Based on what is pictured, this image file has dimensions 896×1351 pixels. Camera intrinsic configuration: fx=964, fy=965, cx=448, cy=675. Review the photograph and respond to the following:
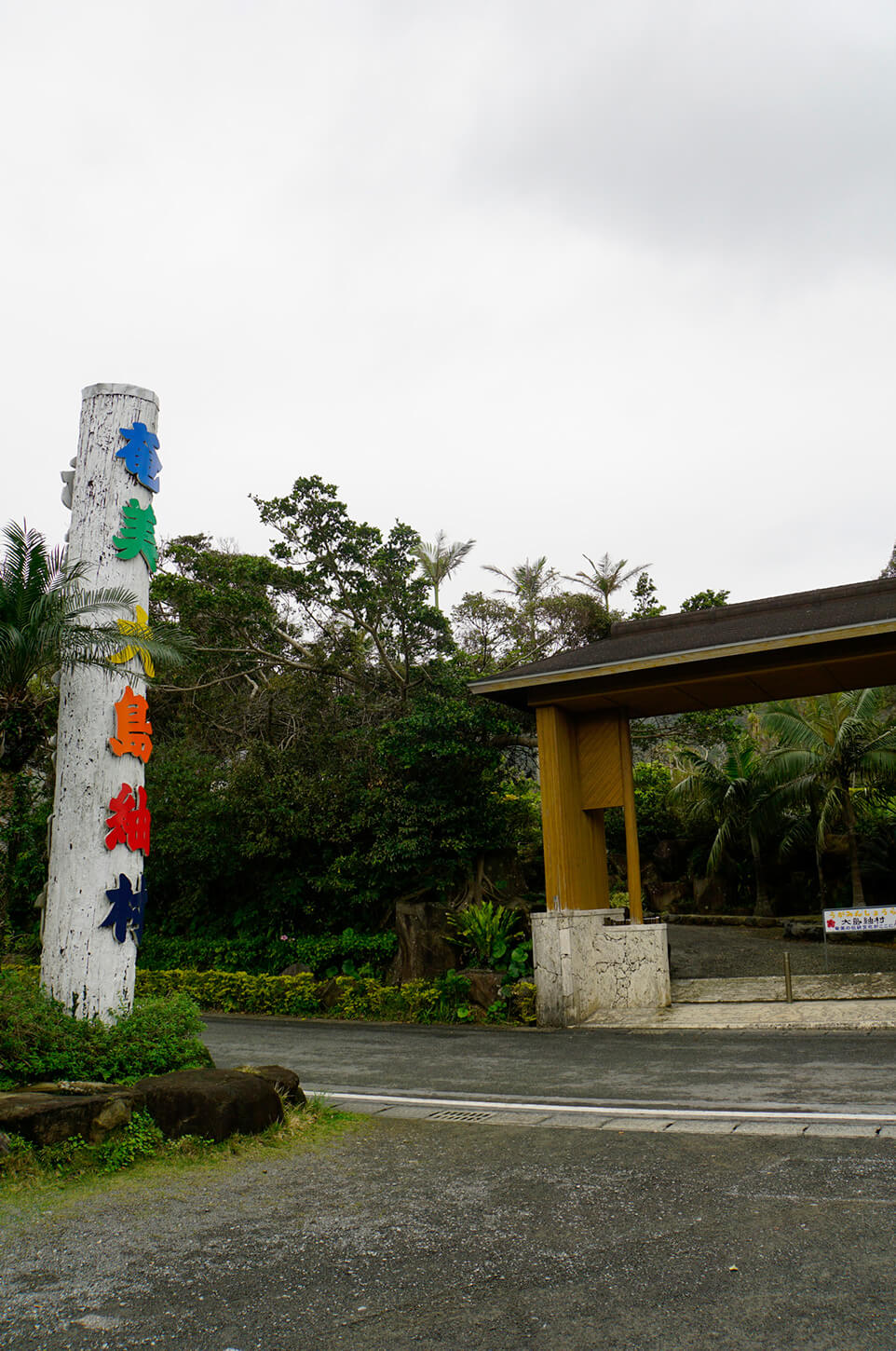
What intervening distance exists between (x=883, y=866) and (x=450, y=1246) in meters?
19.4

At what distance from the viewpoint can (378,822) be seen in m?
15.4

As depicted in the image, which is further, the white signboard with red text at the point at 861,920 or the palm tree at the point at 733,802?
the palm tree at the point at 733,802

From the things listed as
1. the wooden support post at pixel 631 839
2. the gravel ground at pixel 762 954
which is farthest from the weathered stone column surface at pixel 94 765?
the gravel ground at pixel 762 954

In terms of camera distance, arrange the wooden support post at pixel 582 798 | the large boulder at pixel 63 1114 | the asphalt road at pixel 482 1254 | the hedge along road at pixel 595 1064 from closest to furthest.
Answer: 1. the asphalt road at pixel 482 1254
2. the large boulder at pixel 63 1114
3. the hedge along road at pixel 595 1064
4. the wooden support post at pixel 582 798

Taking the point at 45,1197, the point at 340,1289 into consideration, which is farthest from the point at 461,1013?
the point at 340,1289

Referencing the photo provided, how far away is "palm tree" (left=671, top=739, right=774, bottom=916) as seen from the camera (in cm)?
2183

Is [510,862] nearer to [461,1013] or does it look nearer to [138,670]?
[461,1013]

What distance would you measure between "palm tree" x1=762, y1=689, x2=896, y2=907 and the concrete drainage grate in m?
14.1

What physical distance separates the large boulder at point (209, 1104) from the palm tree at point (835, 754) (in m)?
15.6

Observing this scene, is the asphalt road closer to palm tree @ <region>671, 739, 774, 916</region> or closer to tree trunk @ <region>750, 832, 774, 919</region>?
palm tree @ <region>671, 739, 774, 916</region>

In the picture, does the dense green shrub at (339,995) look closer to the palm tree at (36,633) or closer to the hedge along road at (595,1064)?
the hedge along road at (595,1064)

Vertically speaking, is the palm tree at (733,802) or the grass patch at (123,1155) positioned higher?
the palm tree at (733,802)

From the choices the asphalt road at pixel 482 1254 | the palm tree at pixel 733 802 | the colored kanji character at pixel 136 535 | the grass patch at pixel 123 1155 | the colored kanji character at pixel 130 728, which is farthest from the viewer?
the palm tree at pixel 733 802

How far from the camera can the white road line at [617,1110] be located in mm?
6492
